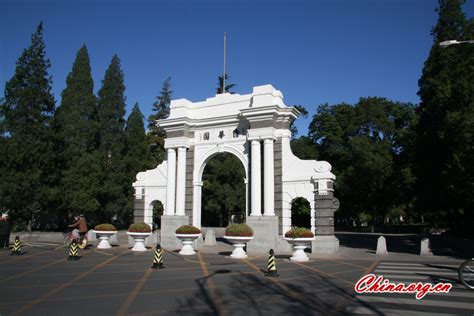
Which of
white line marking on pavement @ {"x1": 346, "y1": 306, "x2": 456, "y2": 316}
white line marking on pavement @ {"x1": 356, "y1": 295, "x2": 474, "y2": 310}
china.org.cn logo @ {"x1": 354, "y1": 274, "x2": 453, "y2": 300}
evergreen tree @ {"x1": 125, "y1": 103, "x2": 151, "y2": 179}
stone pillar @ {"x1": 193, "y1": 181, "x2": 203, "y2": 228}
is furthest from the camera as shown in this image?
evergreen tree @ {"x1": 125, "y1": 103, "x2": 151, "y2": 179}

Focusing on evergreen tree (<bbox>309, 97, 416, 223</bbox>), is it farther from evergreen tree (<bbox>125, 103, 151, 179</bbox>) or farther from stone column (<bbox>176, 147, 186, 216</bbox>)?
stone column (<bbox>176, 147, 186, 216</bbox>)

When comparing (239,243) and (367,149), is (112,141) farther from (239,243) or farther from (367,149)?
(367,149)

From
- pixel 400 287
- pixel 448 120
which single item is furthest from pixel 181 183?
pixel 400 287

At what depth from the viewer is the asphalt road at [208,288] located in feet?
24.7

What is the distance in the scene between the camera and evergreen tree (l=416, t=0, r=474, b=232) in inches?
683

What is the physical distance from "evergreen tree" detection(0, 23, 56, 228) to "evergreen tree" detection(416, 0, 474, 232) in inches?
904

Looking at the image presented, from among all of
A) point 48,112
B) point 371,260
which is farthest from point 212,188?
point 371,260

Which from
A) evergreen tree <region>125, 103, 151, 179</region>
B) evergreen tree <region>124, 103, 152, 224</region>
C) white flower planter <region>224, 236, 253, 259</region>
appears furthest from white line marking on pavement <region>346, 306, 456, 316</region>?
evergreen tree <region>125, 103, 151, 179</region>

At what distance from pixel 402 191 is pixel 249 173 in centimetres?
2702

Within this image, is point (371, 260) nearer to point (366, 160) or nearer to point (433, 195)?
point (433, 195)

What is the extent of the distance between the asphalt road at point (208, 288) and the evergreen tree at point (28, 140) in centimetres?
1000

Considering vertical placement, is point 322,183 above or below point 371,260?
above

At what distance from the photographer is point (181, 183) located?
22.3 m

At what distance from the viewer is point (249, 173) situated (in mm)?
20938
